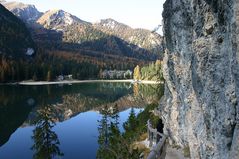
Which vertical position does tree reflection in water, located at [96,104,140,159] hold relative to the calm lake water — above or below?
above

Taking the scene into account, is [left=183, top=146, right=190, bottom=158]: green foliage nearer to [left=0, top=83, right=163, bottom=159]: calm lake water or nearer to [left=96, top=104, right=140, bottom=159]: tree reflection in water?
[left=96, top=104, right=140, bottom=159]: tree reflection in water

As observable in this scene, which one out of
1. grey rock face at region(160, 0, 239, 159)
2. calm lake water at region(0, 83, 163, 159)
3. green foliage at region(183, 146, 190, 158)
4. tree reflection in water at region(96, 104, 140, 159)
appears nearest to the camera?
grey rock face at region(160, 0, 239, 159)

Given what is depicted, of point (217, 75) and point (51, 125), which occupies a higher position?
point (217, 75)

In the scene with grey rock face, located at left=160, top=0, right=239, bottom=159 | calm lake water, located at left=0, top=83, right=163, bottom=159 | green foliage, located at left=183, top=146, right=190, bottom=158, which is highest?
grey rock face, located at left=160, top=0, right=239, bottom=159

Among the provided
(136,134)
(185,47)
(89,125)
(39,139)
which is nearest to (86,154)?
(136,134)

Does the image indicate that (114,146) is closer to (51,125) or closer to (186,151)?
(186,151)

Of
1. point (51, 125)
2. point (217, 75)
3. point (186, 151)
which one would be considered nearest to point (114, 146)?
point (186, 151)

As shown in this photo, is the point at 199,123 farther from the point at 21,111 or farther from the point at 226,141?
the point at 21,111

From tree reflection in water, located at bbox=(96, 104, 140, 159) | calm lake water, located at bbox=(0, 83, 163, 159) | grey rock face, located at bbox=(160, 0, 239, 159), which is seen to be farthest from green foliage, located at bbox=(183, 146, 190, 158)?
grey rock face, located at bbox=(160, 0, 239, 159)

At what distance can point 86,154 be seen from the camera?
6200 cm

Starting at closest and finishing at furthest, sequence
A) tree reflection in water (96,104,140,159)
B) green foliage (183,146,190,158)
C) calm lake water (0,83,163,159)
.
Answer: green foliage (183,146,190,158)
tree reflection in water (96,104,140,159)
calm lake water (0,83,163,159)

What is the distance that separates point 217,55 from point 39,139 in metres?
36.4

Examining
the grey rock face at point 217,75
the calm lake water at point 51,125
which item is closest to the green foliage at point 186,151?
the calm lake water at point 51,125

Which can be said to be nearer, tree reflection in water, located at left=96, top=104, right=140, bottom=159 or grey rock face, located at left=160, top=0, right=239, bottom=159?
grey rock face, located at left=160, top=0, right=239, bottom=159
